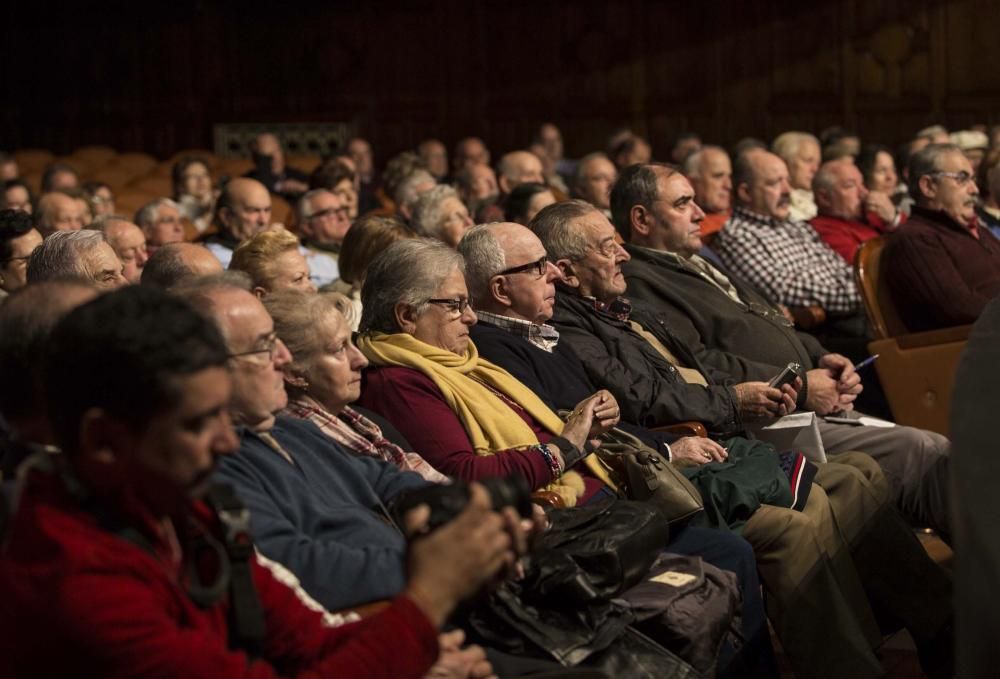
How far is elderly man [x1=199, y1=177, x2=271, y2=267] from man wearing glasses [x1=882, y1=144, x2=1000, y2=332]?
2.50m

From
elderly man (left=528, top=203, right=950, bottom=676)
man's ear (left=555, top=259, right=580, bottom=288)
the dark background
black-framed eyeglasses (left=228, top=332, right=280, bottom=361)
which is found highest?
the dark background

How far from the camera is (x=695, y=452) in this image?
3.38 meters

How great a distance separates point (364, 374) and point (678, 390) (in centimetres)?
98

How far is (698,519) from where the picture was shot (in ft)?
10.4

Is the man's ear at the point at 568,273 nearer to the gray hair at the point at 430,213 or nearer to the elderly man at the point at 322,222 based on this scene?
the gray hair at the point at 430,213

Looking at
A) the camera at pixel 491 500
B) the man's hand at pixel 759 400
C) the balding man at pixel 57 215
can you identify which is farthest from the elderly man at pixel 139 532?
the balding man at pixel 57 215

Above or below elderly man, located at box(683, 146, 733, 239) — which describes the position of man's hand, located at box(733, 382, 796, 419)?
below

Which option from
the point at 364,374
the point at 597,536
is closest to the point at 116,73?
the point at 364,374

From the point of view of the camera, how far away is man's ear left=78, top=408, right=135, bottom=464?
1.48 m

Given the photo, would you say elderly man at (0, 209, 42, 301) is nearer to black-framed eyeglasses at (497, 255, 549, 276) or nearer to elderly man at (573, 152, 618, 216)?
black-framed eyeglasses at (497, 255, 549, 276)

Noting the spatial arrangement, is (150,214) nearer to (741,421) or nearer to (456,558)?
(741,421)

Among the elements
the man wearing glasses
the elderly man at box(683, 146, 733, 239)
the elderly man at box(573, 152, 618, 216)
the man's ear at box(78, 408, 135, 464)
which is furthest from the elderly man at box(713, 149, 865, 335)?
the man's ear at box(78, 408, 135, 464)

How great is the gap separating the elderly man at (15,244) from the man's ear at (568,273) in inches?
59.9

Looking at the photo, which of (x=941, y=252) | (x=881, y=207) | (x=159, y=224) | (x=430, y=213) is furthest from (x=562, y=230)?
(x=881, y=207)
